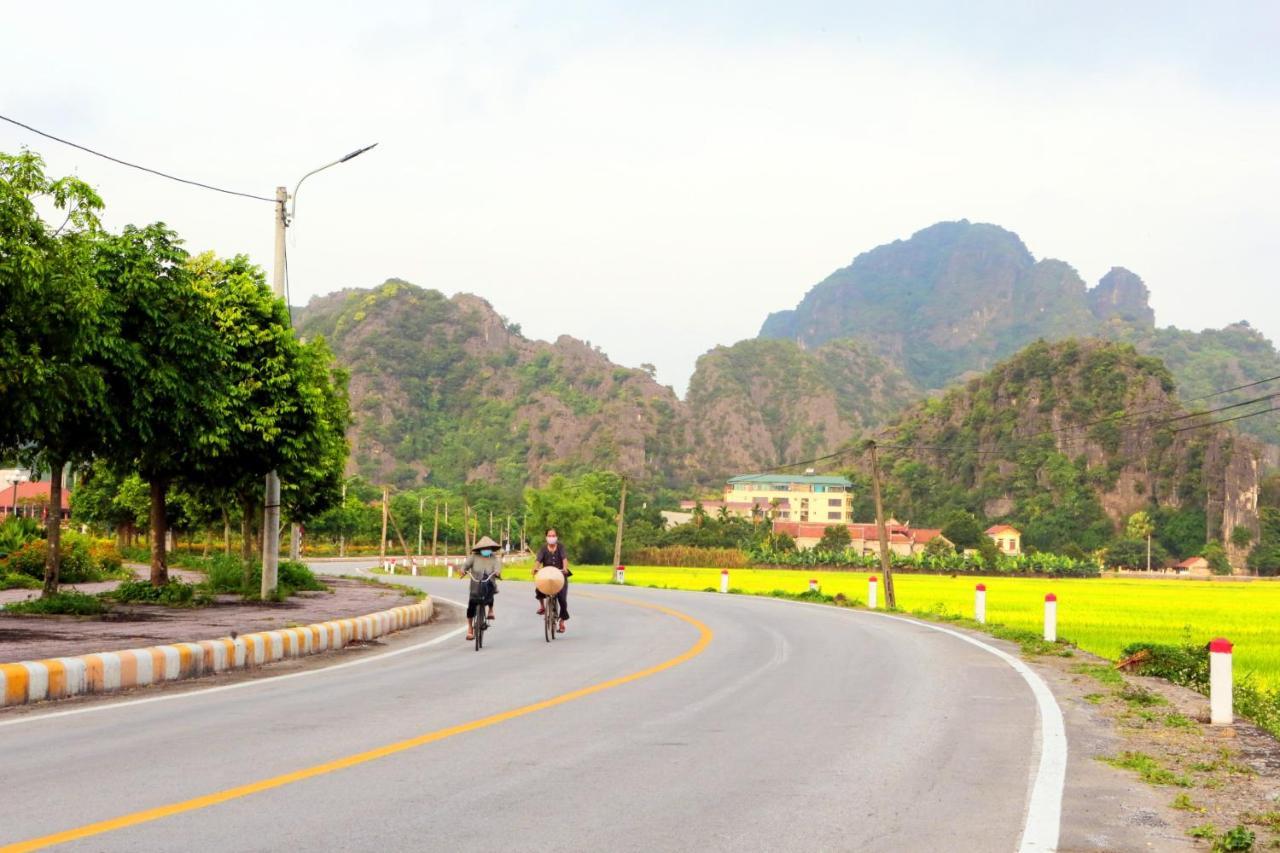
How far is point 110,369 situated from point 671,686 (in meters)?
12.9

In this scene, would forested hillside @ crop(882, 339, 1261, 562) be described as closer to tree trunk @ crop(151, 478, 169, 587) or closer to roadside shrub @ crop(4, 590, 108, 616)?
tree trunk @ crop(151, 478, 169, 587)

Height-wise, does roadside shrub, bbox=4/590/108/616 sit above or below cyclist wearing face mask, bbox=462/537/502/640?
below

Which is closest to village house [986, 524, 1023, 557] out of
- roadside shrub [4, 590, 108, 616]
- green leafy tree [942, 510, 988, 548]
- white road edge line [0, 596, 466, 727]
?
green leafy tree [942, 510, 988, 548]

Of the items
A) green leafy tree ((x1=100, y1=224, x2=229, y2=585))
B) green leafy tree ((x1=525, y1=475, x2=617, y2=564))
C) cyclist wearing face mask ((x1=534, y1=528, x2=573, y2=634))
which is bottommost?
green leafy tree ((x1=525, y1=475, x2=617, y2=564))

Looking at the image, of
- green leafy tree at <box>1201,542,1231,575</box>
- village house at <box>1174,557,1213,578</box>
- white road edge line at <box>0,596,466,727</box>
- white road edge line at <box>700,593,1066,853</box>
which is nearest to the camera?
white road edge line at <box>700,593,1066,853</box>

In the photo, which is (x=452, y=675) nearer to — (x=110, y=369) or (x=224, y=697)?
(x=224, y=697)

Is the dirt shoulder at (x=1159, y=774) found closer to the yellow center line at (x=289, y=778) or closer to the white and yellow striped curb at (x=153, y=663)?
the yellow center line at (x=289, y=778)

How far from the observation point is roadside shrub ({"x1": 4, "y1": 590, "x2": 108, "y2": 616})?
19375 millimetres

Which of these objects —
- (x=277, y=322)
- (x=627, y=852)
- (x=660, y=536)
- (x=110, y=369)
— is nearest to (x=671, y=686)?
(x=627, y=852)

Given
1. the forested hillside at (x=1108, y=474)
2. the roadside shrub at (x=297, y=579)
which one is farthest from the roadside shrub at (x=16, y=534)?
the forested hillside at (x=1108, y=474)

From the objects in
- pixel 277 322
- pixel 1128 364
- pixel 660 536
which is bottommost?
pixel 660 536

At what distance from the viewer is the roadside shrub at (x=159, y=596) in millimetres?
22984

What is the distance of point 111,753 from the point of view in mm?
8133

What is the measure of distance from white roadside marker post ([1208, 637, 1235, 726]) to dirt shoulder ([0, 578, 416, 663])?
11332 millimetres
